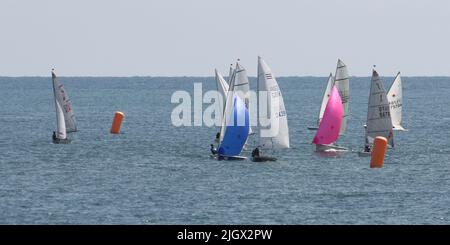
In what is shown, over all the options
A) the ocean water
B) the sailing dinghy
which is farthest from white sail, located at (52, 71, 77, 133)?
the sailing dinghy

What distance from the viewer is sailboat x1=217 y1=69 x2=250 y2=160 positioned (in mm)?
90875

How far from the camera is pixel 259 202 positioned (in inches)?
2756

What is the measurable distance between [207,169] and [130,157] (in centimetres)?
1260

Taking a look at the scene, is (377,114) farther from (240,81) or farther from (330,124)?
(240,81)

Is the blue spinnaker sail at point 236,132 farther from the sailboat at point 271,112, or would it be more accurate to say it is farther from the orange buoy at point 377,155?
the orange buoy at point 377,155

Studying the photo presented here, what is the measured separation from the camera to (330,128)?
9781cm

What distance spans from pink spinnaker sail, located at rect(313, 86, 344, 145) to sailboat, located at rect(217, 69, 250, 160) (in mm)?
8883

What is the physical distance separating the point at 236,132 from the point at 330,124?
34.6 feet

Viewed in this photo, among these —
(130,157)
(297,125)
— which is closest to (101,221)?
(130,157)

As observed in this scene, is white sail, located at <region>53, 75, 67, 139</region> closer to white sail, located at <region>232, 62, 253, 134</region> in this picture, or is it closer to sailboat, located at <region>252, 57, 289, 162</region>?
white sail, located at <region>232, 62, 253, 134</region>

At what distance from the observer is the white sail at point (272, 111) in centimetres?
9138

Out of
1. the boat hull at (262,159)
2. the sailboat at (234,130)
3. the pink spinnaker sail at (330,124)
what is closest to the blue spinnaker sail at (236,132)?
the sailboat at (234,130)

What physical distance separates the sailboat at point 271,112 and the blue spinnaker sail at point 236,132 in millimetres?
1325
